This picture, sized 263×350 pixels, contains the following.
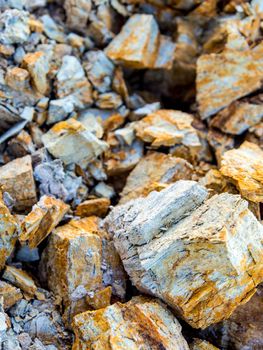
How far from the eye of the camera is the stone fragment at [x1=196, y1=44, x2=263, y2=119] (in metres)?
7.85

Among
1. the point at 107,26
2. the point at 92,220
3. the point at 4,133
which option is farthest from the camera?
the point at 107,26

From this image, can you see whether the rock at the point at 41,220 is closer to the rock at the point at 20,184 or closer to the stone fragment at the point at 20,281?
the rock at the point at 20,184

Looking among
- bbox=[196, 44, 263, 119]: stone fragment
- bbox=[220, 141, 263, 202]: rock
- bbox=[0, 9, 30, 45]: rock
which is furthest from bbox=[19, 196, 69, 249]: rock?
bbox=[196, 44, 263, 119]: stone fragment

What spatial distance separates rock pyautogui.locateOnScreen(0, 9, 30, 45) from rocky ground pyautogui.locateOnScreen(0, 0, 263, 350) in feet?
0.09

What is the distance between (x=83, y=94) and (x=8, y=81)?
4.73 ft

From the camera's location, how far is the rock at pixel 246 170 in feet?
20.2

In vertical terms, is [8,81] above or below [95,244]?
above

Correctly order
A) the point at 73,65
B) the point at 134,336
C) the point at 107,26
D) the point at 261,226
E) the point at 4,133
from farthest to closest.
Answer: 1. the point at 107,26
2. the point at 73,65
3. the point at 4,133
4. the point at 261,226
5. the point at 134,336

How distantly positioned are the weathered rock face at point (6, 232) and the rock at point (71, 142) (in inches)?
61.7

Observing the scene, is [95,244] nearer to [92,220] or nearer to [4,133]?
[92,220]

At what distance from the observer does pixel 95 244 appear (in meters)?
6.20

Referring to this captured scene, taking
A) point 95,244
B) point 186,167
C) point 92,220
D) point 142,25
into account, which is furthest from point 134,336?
point 142,25

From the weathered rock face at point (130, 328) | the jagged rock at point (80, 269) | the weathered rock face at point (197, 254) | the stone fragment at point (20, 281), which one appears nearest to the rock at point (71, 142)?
the jagged rock at point (80, 269)

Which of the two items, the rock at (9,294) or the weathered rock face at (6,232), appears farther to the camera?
the weathered rock face at (6,232)
